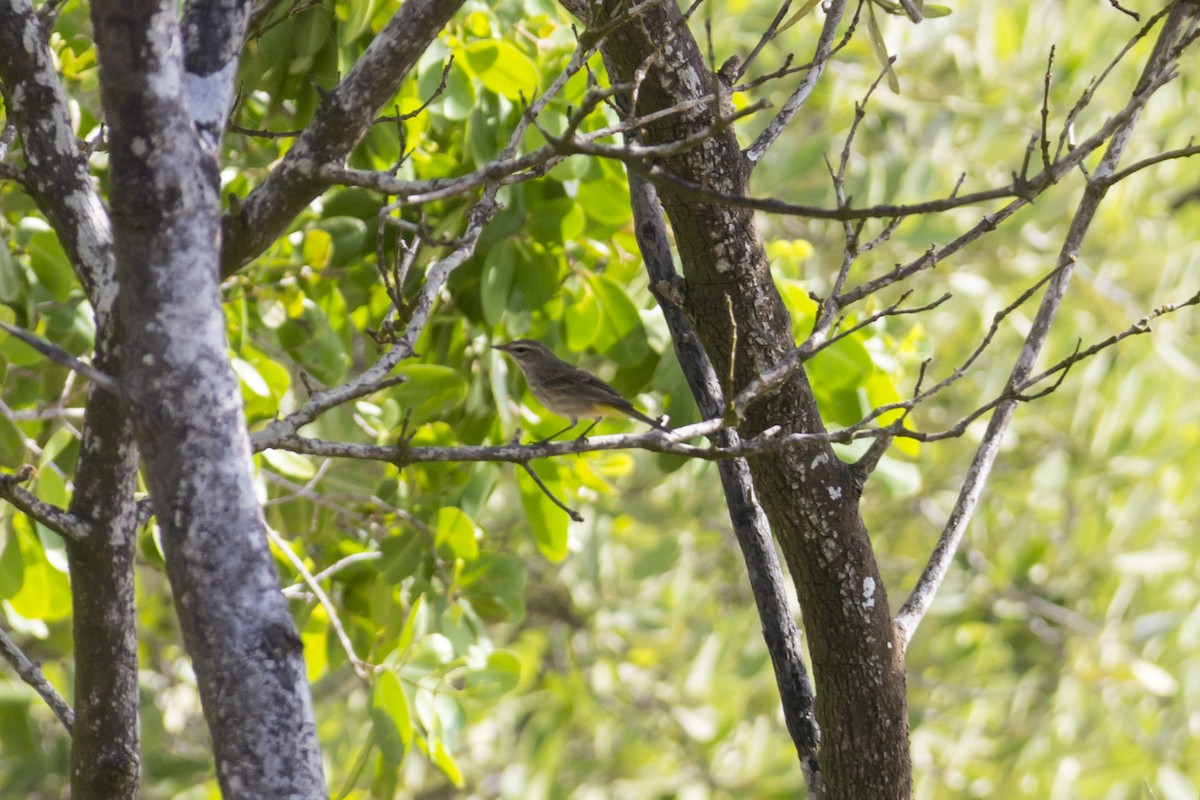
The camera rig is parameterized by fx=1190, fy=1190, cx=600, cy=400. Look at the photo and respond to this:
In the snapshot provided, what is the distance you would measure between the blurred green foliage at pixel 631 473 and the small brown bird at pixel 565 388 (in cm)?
7

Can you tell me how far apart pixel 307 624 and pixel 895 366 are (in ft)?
6.57

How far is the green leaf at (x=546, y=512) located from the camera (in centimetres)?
362

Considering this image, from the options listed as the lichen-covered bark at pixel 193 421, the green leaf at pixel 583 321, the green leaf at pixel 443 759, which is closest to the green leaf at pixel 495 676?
the green leaf at pixel 443 759

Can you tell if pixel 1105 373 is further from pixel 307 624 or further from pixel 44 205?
pixel 44 205

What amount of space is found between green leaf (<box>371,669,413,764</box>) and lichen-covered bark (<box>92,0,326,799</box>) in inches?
63.8

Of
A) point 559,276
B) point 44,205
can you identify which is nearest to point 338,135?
point 44,205

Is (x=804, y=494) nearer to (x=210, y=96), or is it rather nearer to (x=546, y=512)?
(x=546, y=512)

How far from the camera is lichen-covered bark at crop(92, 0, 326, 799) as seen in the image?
59.0 inches

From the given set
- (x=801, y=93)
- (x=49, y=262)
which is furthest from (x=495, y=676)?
(x=801, y=93)

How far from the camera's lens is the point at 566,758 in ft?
22.5

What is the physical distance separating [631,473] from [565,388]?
137 inches

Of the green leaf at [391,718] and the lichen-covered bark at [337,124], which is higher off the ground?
the lichen-covered bark at [337,124]

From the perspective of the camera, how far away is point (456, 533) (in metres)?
3.48

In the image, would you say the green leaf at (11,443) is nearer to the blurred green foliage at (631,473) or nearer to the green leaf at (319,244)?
Result: the blurred green foliage at (631,473)
